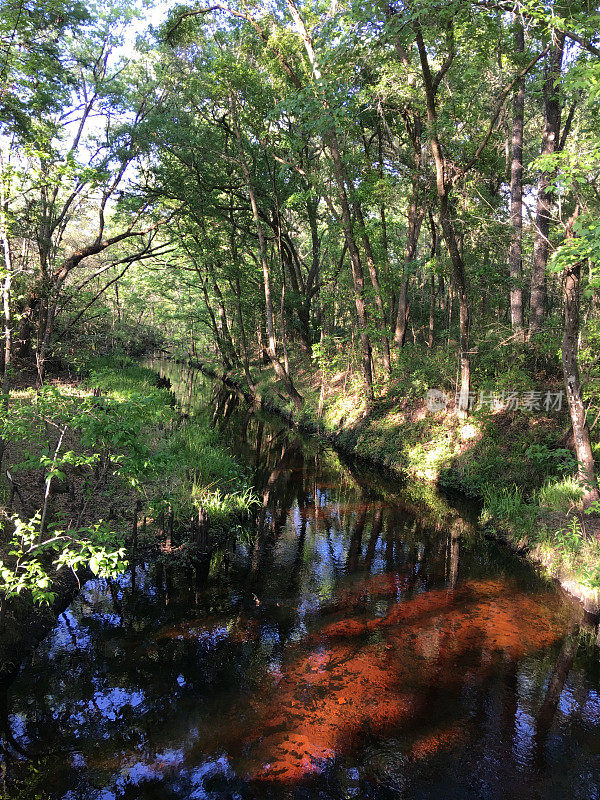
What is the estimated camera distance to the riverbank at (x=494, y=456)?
24.4ft

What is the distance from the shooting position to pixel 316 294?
955 inches

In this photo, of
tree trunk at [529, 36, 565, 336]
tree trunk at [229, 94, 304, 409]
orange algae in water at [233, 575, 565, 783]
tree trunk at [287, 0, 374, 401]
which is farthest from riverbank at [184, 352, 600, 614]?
tree trunk at [529, 36, 565, 336]

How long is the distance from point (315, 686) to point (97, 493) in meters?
5.69

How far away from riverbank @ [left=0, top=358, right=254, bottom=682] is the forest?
0.18 feet

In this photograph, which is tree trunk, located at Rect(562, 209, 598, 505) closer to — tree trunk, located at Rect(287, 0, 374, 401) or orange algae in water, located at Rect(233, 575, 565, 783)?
orange algae in water, located at Rect(233, 575, 565, 783)

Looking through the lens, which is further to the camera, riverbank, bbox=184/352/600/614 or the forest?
riverbank, bbox=184/352/600/614

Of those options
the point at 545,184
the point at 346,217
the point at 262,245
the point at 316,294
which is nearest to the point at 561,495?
the point at 545,184

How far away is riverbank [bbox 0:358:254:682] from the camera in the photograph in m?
4.61

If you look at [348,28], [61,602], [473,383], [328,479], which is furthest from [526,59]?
[61,602]

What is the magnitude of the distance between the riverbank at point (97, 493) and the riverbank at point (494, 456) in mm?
5109

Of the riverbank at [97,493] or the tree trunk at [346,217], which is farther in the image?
the tree trunk at [346,217]

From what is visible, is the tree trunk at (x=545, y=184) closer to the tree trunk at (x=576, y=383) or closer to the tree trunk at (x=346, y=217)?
the tree trunk at (x=576, y=383)

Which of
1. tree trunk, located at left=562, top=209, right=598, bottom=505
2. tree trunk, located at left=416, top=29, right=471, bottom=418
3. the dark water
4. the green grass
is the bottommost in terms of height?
the dark water

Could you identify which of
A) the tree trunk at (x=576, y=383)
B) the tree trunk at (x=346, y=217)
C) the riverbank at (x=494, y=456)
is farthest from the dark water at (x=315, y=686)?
the tree trunk at (x=346, y=217)
